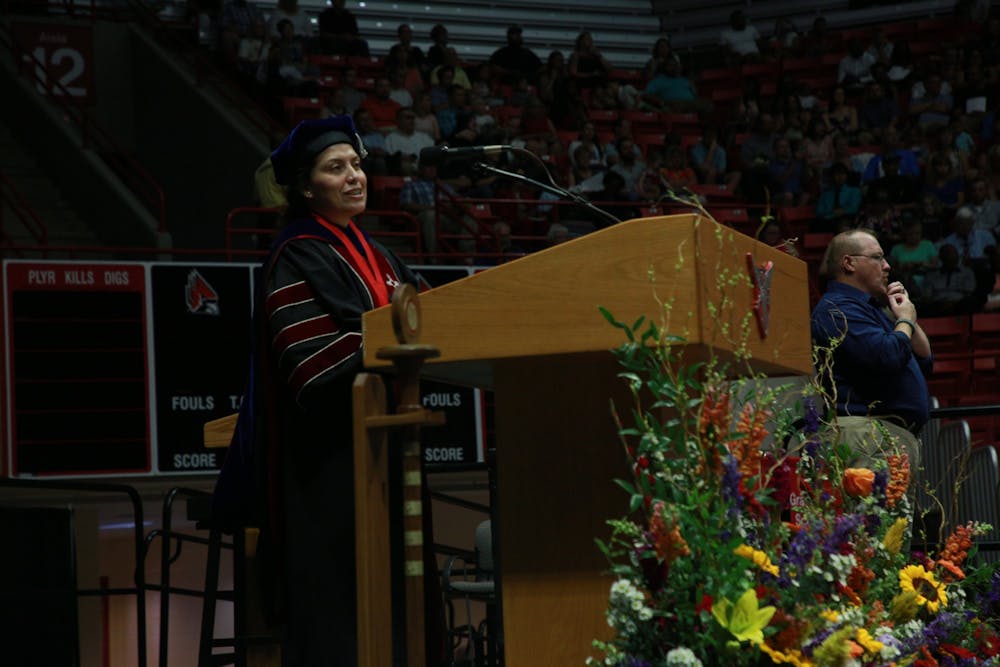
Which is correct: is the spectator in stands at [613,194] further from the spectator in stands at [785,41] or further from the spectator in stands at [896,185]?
the spectator in stands at [785,41]

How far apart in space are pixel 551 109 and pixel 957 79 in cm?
406

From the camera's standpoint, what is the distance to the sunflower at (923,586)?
2670 mm

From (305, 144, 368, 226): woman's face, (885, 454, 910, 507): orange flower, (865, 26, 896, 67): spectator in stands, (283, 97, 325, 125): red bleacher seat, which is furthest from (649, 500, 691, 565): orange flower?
(865, 26, 896, 67): spectator in stands

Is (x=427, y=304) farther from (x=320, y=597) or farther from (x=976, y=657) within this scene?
(x=976, y=657)

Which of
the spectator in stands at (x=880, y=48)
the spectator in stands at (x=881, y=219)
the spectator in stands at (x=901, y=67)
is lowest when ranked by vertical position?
the spectator in stands at (x=881, y=219)

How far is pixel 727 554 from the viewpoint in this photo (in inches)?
90.7

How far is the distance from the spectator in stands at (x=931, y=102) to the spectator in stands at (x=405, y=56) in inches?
192

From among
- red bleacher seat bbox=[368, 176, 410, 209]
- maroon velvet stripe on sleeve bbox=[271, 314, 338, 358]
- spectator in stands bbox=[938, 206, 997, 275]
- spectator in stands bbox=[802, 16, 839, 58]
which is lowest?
maroon velvet stripe on sleeve bbox=[271, 314, 338, 358]

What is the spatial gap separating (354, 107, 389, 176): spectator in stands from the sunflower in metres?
8.36

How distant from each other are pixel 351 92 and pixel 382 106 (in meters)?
0.31

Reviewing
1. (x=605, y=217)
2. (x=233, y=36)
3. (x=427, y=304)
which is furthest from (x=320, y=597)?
(x=233, y=36)

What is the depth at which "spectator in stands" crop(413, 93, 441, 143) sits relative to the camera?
461 inches

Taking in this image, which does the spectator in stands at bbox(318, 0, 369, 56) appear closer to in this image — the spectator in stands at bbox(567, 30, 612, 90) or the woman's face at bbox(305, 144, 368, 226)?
the spectator in stands at bbox(567, 30, 612, 90)

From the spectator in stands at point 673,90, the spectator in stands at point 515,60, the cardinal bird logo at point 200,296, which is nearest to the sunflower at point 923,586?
the cardinal bird logo at point 200,296
